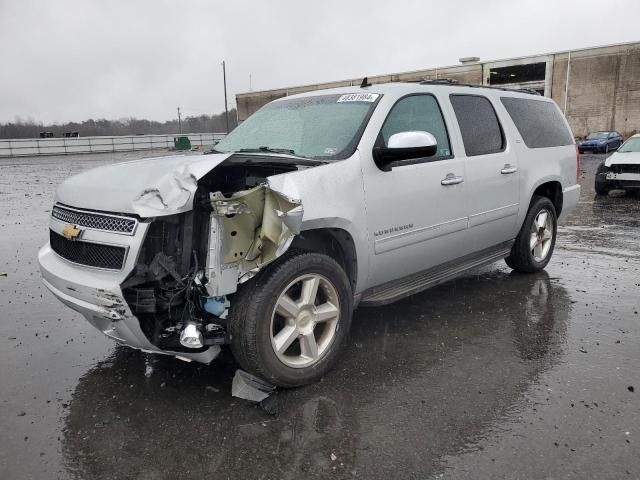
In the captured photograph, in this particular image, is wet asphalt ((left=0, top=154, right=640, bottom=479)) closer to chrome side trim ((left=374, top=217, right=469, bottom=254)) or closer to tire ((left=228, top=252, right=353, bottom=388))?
tire ((left=228, top=252, right=353, bottom=388))

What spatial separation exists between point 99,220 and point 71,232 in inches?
9.0

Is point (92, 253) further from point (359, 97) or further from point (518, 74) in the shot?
point (518, 74)

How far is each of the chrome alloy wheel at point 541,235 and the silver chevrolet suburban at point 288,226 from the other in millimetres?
873

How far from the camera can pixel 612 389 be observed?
3.05 metres

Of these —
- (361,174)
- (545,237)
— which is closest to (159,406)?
(361,174)

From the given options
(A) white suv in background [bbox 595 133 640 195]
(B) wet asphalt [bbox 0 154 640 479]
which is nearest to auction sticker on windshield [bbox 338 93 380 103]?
(B) wet asphalt [bbox 0 154 640 479]

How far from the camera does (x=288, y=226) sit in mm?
2754

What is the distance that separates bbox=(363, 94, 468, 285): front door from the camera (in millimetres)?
3457

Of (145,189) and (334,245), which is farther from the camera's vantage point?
(334,245)

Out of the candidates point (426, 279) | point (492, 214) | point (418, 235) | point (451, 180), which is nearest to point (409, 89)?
point (451, 180)

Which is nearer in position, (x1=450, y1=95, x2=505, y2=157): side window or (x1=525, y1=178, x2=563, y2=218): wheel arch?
(x1=450, y1=95, x2=505, y2=157): side window

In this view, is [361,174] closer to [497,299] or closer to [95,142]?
[497,299]

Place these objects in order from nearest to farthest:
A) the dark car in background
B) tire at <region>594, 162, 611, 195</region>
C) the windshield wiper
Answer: the windshield wiper → tire at <region>594, 162, 611, 195</region> → the dark car in background

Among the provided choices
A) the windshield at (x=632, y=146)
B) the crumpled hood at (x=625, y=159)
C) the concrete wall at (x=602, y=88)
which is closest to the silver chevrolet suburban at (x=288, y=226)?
the crumpled hood at (x=625, y=159)
